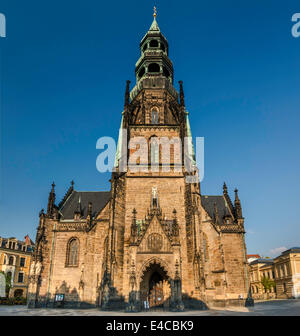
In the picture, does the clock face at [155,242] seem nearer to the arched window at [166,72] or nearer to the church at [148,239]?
the church at [148,239]

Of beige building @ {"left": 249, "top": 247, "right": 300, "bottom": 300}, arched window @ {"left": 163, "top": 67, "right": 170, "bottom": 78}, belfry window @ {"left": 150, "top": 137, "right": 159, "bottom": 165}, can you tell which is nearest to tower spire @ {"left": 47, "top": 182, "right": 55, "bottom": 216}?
belfry window @ {"left": 150, "top": 137, "right": 159, "bottom": 165}

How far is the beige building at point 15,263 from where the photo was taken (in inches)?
2106

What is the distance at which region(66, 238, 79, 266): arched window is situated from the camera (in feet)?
105

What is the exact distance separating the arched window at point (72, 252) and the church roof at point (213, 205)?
16.8 m

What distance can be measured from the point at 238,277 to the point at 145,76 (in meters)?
27.2

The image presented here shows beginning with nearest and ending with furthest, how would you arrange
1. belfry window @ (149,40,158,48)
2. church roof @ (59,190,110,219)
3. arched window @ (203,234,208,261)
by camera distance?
arched window @ (203,234,208,261) → church roof @ (59,190,110,219) → belfry window @ (149,40,158,48)

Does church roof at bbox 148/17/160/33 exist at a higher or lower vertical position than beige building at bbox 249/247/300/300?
higher

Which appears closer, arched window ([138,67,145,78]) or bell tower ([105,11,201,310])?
bell tower ([105,11,201,310])

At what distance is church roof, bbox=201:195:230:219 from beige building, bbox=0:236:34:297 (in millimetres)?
37869

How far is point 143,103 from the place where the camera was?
35.8 m

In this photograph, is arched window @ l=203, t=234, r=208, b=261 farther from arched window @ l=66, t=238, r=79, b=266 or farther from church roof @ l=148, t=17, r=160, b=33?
church roof @ l=148, t=17, r=160, b=33

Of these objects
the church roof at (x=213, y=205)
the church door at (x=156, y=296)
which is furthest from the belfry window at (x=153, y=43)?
the church door at (x=156, y=296)
